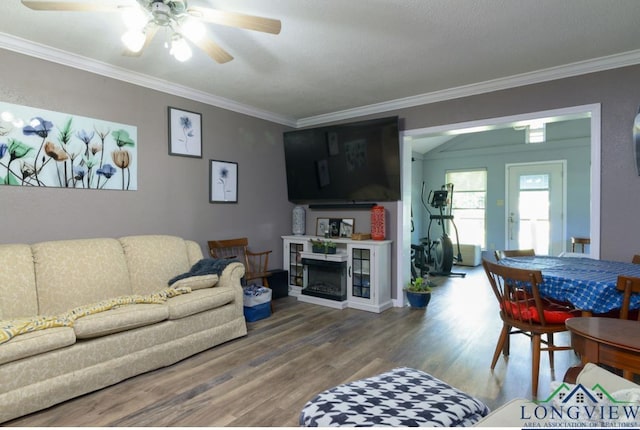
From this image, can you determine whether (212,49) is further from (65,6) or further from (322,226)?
(322,226)

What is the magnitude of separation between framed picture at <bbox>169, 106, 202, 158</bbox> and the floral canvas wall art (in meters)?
0.40

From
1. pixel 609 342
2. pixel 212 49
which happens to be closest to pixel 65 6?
pixel 212 49

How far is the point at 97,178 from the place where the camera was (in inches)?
125

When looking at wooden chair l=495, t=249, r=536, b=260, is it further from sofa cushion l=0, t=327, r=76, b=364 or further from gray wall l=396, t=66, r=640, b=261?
sofa cushion l=0, t=327, r=76, b=364

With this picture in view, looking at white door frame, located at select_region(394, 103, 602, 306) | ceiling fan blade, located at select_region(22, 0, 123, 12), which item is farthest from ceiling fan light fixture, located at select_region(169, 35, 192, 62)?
white door frame, located at select_region(394, 103, 602, 306)

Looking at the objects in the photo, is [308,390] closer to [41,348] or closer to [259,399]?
[259,399]

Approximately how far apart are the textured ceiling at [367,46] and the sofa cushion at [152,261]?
5.14 ft


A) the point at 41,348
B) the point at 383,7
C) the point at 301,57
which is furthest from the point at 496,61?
the point at 41,348

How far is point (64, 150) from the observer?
2977mm

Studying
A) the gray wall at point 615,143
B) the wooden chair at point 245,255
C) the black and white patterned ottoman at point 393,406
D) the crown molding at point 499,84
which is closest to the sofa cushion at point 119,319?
the wooden chair at point 245,255

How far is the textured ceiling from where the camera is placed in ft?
7.66

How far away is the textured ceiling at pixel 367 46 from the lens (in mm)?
2336

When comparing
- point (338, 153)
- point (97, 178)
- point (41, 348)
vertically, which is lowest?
point (41, 348)

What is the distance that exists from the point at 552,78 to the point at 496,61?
2.23 feet
